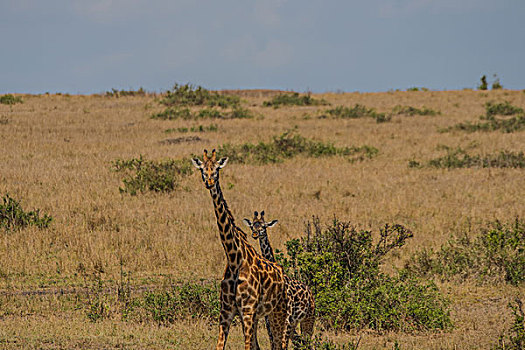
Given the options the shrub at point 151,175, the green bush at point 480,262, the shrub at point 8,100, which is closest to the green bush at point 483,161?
the shrub at point 151,175

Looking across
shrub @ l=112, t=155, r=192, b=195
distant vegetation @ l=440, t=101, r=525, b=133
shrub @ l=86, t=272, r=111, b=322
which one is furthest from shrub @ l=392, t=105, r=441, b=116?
shrub @ l=86, t=272, r=111, b=322

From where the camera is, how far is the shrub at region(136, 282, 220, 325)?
30.6 feet

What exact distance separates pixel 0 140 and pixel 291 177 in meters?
15.0

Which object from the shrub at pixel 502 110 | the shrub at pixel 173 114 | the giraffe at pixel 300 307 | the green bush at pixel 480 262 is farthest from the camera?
the shrub at pixel 502 110

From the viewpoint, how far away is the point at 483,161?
24516 millimetres

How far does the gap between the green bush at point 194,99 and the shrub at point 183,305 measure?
35696mm

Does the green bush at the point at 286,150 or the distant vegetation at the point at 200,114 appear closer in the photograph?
the green bush at the point at 286,150

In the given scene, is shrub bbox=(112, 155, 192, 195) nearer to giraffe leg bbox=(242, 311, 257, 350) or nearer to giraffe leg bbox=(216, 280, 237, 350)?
giraffe leg bbox=(216, 280, 237, 350)

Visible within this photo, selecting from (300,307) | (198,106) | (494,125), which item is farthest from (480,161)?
(198,106)

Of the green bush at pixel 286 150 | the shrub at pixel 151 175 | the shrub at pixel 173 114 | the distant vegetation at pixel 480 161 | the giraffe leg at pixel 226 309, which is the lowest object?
the giraffe leg at pixel 226 309

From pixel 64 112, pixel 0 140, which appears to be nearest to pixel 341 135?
pixel 0 140

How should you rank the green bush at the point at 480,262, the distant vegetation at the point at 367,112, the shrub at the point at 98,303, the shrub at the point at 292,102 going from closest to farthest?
the shrub at the point at 98,303, the green bush at the point at 480,262, the distant vegetation at the point at 367,112, the shrub at the point at 292,102

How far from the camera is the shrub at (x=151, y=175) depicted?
19.1 metres

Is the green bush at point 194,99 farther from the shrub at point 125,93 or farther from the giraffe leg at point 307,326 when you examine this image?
the giraffe leg at point 307,326
